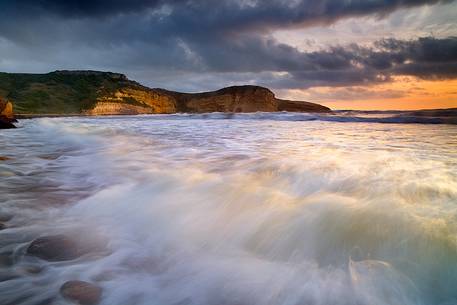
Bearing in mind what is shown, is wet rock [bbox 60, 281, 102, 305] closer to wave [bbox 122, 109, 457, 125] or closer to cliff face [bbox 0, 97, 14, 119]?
wave [bbox 122, 109, 457, 125]

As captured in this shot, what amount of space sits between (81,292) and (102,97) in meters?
87.7

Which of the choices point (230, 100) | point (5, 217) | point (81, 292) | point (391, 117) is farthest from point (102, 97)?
point (81, 292)

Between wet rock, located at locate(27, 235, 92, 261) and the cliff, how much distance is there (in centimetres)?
7016

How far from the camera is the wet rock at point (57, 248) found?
72.4 inches

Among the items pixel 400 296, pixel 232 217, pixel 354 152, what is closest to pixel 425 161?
pixel 354 152

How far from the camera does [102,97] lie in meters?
82.6

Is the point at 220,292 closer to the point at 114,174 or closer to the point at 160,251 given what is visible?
the point at 160,251

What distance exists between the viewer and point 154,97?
98312mm

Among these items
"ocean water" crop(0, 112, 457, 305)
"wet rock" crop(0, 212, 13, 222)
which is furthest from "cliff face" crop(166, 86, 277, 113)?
"wet rock" crop(0, 212, 13, 222)

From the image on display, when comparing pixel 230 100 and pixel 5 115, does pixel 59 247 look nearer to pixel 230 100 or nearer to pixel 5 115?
pixel 5 115

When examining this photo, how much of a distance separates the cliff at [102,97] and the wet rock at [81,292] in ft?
232

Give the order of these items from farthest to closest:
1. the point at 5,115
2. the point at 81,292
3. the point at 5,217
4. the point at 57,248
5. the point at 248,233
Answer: the point at 5,115 → the point at 5,217 → the point at 248,233 → the point at 57,248 → the point at 81,292

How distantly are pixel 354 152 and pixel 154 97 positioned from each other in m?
97.9

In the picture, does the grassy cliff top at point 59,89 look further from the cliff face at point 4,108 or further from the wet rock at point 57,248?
the wet rock at point 57,248
